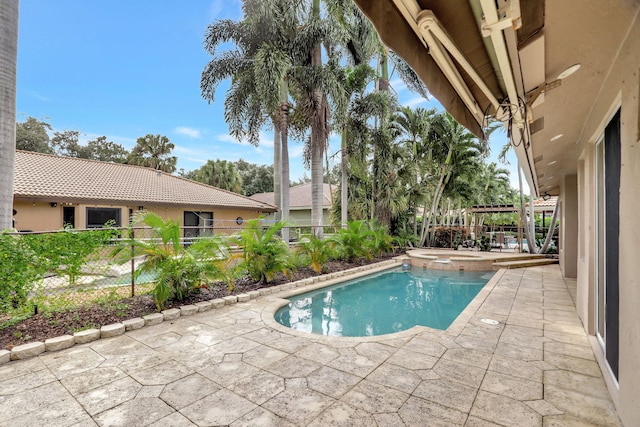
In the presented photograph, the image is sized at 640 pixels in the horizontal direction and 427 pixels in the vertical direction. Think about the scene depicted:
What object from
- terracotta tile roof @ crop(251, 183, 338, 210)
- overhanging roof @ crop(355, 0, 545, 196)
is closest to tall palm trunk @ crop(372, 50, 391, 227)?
terracotta tile roof @ crop(251, 183, 338, 210)

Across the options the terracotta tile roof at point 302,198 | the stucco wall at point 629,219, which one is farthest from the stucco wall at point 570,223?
the terracotta tile roof at point 302,198

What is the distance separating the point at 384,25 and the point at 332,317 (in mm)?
5190

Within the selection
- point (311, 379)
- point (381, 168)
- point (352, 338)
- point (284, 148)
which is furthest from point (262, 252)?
point (381, 168)

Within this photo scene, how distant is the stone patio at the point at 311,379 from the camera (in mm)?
2303

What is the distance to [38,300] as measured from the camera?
4.06 meters

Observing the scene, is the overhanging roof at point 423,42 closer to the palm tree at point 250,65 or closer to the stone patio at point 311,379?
the stone patio at point 311,379

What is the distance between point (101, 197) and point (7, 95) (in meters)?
9.20

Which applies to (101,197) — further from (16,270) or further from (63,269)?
(16,270)

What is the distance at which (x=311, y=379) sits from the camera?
9.35 ft

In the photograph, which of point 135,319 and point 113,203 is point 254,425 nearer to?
point 135,319

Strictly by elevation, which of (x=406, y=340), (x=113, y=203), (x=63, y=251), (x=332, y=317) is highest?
(x=113, y=203)

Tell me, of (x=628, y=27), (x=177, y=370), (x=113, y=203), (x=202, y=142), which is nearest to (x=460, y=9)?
(x=628, y=27)

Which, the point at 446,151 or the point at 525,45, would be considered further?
the point at 446,151

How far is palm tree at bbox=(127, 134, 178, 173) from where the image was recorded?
25453mm
